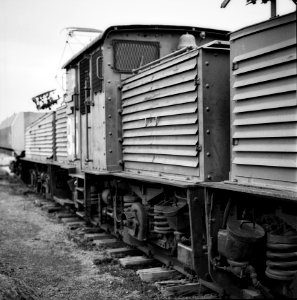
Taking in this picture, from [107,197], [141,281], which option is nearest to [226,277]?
[141,281]

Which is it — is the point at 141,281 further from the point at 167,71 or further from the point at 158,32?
the point at 158,32

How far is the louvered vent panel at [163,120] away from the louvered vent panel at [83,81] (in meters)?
1.38

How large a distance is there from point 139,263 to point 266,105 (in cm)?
328

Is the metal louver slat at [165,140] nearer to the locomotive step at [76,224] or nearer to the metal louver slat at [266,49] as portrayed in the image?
the metal louver slat at [266,49]

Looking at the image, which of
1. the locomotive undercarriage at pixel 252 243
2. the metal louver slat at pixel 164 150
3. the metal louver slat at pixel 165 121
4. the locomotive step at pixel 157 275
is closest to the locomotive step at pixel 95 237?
the metal louver slat at pixel 164 150

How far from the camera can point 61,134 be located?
10547 millimetres

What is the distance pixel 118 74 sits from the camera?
6.96m

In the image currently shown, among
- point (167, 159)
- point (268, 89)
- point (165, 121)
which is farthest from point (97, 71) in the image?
point (268, 89)

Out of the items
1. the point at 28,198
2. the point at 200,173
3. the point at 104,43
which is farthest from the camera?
the point at 28,198

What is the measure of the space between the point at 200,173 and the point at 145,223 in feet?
5.44

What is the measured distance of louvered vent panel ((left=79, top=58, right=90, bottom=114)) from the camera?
7.96 meters

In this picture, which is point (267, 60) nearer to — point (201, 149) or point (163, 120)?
point (201, 149)

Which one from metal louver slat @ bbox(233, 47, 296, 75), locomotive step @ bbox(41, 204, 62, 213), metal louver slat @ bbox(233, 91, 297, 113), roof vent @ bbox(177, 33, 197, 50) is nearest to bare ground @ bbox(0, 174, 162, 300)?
locomotive step @ bbox(41, 204, 62, 213)

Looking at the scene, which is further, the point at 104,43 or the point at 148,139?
the point at 104,43
